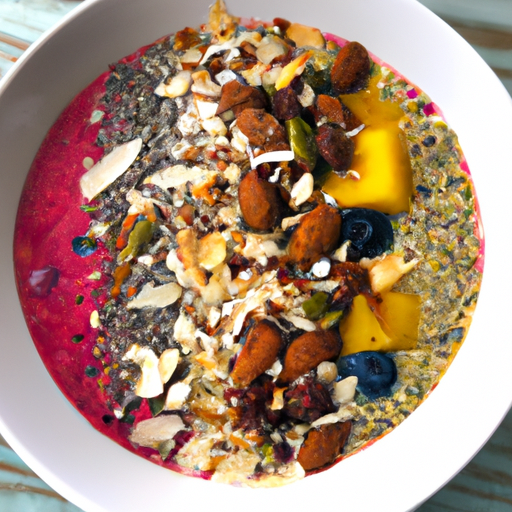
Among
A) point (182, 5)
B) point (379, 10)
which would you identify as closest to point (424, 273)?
point (379, 10)

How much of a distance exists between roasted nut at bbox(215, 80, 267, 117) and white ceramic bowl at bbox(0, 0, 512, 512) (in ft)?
0.33

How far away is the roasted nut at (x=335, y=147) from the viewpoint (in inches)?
20.4

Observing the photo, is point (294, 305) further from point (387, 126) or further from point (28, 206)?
point (28, 206)

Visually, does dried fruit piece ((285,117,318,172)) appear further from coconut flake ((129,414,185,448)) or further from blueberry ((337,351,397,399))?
coconut flake ((129,414,185,448))

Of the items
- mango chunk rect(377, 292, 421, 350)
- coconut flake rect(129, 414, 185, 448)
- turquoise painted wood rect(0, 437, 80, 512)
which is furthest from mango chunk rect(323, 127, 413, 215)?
turquoise painted wood rect(0, 437, 80, 512)

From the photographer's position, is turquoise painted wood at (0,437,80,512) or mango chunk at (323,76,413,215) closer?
mango chunk at (323,76,413,215)

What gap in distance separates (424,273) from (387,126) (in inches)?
7.2

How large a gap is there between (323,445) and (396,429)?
96mm

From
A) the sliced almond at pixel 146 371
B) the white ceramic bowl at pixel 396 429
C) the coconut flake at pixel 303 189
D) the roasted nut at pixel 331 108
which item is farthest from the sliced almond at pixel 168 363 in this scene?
the roasted nut at pixel 331 108

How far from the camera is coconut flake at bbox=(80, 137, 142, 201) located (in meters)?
0.56

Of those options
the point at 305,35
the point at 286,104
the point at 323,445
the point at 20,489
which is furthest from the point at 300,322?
the point at 20,489

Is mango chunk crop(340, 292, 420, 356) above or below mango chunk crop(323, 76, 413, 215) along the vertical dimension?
below

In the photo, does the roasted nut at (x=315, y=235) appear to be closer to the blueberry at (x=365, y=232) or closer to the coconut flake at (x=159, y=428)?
the blueberry at (x=365, y=232)

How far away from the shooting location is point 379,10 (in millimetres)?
528
